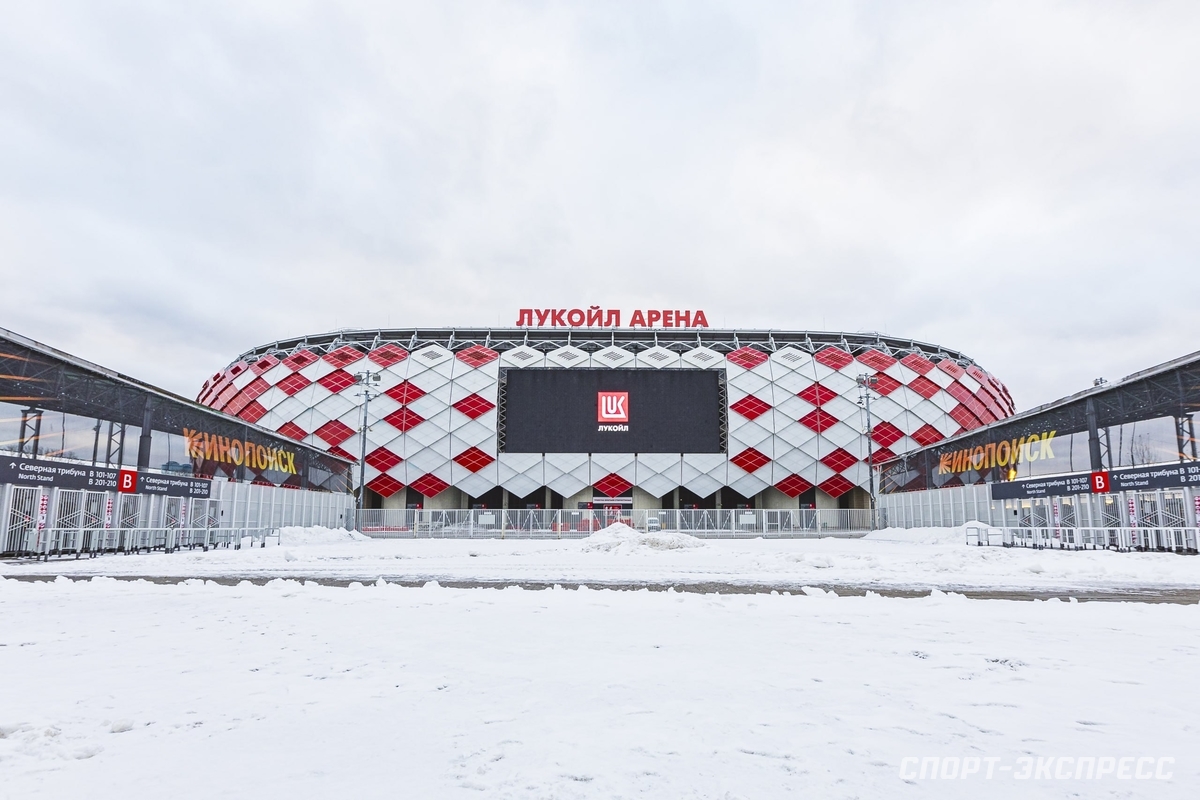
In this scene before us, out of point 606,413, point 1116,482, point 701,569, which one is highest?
point 606,413

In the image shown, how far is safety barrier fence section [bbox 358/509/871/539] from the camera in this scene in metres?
35.4

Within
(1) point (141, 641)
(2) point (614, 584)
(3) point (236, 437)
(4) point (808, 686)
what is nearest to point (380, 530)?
(3) point (236, 437)

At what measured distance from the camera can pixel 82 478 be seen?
1945 centimetres

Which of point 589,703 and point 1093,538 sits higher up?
point 589,703

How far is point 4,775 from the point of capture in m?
2.90

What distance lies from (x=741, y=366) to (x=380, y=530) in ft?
104

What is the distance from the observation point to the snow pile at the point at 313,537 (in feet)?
83.7

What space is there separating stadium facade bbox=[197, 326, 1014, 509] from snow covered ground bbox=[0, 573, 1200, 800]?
4174 cm

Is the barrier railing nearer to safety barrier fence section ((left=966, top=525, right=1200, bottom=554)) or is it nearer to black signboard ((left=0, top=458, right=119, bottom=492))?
black signboard ((left=0, top=458, right=119, bottom=492))

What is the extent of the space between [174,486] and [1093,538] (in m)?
32.4

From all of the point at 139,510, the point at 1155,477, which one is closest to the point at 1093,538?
the point at 1155,477

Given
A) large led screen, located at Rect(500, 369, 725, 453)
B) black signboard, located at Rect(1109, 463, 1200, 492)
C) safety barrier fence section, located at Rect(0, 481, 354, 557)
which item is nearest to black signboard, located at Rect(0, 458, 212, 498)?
safety barrier fence section, located at Rect(0, 481, 354, 557)

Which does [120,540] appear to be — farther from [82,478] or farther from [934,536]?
[934,536]

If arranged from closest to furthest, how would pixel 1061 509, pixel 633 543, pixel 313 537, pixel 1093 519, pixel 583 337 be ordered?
pixel 633 543 → pixel 1093 519 → pixel 1061 509 → pixel 313 537 → pixel 583 337
